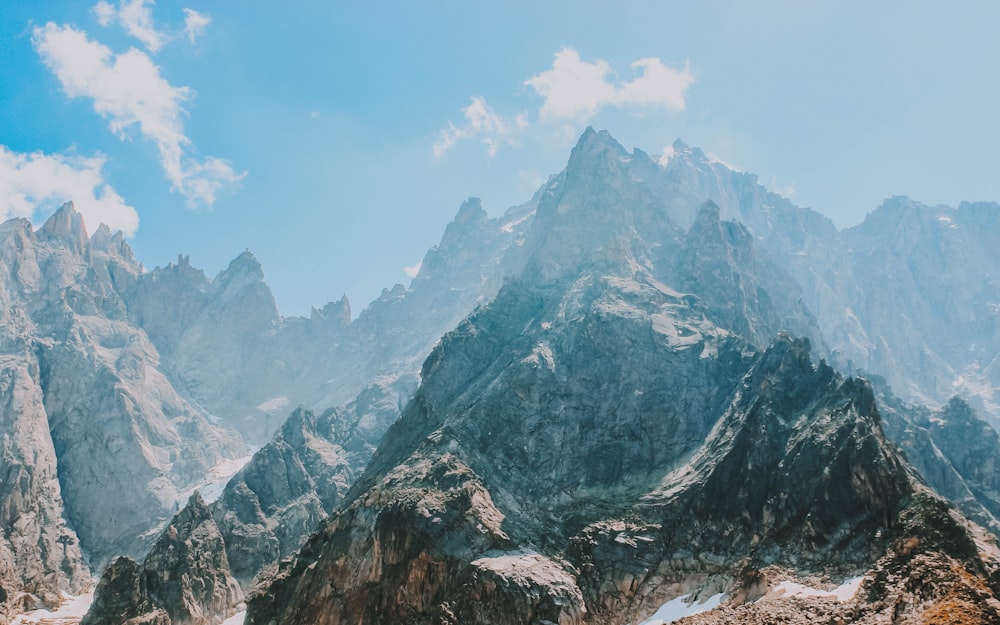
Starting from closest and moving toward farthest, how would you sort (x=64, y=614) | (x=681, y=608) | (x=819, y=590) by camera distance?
(x=819, y=590)
(x=681, y=608)
(x=64, y=614)

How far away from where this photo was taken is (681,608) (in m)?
85.1

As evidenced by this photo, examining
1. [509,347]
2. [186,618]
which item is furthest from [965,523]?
[186,618]

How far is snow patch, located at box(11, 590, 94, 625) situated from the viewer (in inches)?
5709

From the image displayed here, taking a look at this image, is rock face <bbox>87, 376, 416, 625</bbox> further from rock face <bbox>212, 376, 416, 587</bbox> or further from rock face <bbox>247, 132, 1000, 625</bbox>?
rock face <bbox>247, 132, 1000, 625</bbox>

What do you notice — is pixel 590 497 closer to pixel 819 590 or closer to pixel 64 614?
pixel 819 590

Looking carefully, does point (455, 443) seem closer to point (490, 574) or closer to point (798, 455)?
point (490, 574)

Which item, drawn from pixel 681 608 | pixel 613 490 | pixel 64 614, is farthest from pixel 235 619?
pixel 681 608

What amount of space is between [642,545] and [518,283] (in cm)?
9834

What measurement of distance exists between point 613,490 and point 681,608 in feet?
98.6

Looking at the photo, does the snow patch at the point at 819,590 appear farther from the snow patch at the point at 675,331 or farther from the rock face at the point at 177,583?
the rock face at the point at 177,583

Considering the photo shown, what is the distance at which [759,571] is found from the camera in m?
79.6

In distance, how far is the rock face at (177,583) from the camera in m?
122

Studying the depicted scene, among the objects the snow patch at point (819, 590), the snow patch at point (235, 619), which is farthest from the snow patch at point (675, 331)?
the snow patch at point (235, 619)

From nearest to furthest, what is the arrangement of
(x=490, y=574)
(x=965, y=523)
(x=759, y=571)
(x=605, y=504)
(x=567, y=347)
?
1. (x=965, y=523)
2. (x=759, y=571)
3. (x=490, y=574)
4. (x=605, y=504)
5. (x=567, y=347)
